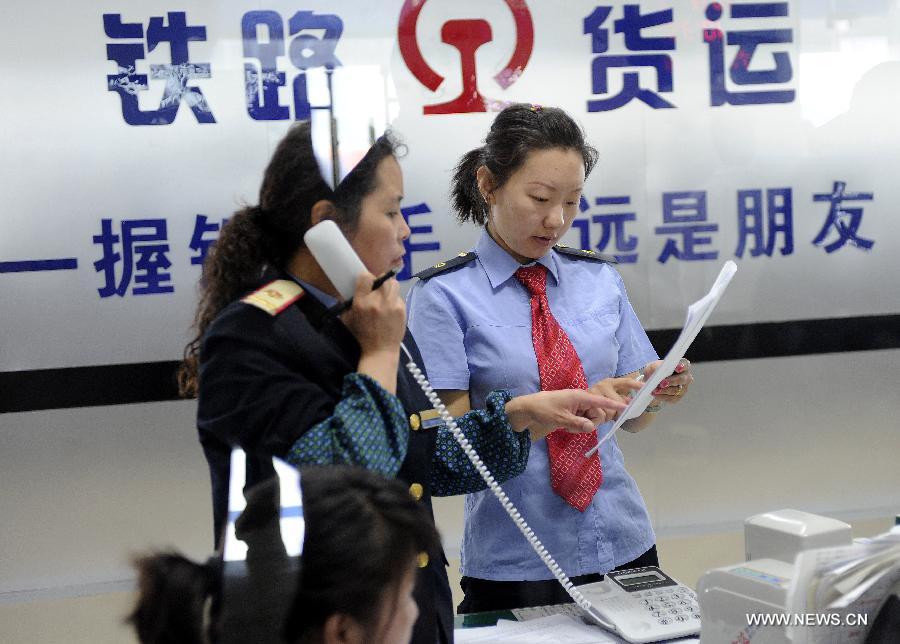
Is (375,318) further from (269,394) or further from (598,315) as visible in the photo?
(598,315)

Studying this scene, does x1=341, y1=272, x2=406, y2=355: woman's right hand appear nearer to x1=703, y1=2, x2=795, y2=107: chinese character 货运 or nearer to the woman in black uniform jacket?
the woman in black uniform jacket

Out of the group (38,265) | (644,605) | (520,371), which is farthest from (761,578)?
(38,265)

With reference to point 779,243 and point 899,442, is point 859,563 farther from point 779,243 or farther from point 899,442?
point 899,442

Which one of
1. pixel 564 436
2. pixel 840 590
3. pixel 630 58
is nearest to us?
pixel 840 590

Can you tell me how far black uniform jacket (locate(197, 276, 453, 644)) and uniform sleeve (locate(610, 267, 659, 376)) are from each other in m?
0.80

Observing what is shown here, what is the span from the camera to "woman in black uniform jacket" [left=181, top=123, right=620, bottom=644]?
1.13 metres

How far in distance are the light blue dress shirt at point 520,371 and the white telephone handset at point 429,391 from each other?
5 cm

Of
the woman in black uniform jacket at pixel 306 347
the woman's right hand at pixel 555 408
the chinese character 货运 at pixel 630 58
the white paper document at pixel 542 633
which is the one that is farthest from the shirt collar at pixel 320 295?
the chinese character 货运 at pixel 630 58

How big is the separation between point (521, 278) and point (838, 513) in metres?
2.16

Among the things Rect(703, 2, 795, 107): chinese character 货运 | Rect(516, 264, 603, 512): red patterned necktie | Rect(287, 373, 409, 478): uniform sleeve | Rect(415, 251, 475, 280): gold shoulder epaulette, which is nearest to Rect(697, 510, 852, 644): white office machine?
Rect(287, 373, 409, 478): uniform sleeve

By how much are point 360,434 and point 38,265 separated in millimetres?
2276

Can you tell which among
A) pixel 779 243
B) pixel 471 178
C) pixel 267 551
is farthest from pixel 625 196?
pixel 267 551

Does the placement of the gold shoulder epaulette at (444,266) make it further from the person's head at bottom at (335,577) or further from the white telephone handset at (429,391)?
the person's head at bottom at (335,577)

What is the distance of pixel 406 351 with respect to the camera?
1.34m
